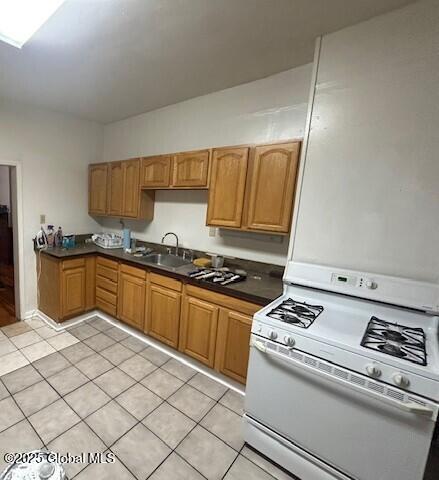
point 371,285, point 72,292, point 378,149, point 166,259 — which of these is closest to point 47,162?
point 72,292

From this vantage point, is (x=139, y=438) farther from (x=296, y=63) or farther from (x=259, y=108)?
(x=296, y=63)

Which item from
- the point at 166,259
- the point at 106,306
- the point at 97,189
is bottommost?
the point at 106,306

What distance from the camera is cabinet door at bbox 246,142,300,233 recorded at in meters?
1.78

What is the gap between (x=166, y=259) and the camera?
2.88 m

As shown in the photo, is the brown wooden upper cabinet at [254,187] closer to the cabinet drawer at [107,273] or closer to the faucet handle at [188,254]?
the faucet handle at [188,254]

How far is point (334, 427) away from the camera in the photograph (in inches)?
45.8

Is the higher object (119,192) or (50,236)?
(119,192)

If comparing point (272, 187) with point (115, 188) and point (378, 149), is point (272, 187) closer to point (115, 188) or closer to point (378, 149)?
point (378, 149)

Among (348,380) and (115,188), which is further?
(115,188)

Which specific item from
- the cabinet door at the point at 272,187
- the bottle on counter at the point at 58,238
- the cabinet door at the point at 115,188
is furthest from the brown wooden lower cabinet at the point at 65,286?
the cabinet door at the point at 272,187

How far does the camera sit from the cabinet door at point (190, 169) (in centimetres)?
224

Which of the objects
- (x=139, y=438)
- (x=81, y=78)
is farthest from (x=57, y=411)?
(x=81, y=78)

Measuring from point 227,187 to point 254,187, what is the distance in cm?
27

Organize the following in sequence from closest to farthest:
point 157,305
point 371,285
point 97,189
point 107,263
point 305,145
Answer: point 371,285 < point 305,145 < point 157,305 < point 107,263 < point 97,189
